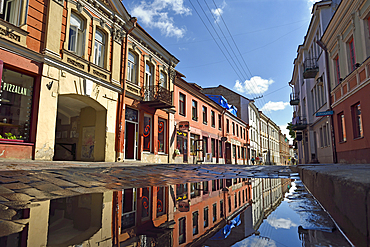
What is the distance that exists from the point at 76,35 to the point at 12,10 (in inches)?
104

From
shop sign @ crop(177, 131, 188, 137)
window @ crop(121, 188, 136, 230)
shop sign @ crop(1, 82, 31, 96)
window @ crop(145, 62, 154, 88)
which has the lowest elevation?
window @ crop(121, 188, 136, 230)

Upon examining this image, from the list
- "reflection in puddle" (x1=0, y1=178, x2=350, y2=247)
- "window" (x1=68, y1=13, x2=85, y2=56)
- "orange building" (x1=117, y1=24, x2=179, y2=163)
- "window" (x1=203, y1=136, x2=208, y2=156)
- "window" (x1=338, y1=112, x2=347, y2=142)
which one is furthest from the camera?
"window" (x1=203, y1=136, x2=208, y2=156)

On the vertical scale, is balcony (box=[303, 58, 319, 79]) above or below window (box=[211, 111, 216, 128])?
above

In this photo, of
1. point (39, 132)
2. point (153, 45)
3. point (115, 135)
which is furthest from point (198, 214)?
point (153, 45)

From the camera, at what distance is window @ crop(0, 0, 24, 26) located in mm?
8141

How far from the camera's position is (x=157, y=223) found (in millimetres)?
1889

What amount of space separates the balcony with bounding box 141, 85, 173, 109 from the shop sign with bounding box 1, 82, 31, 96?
652 centimetres

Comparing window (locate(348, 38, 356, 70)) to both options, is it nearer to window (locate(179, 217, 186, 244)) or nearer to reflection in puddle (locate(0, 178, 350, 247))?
reflection in puddle (locate(0, 178, 350, 247))

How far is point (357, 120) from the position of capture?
1180 cm

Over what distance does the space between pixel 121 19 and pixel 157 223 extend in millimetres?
13355

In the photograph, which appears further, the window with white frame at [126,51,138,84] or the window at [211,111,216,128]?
the window at [211,111,216,128]

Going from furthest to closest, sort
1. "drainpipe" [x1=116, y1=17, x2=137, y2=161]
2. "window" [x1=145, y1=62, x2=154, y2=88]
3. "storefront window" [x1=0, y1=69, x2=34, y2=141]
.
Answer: "window" [x1=145, y1=62, x2=154, y2=88]
"drainpipe" [x1=116, y1=17, x2=137, y2=161]
"storefront window" [x1=0, y1=69, x2=34, y2=141]

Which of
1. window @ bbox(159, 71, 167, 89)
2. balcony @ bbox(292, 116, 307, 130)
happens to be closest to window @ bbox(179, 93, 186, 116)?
window @ bbox(159, 71, 167, 89)

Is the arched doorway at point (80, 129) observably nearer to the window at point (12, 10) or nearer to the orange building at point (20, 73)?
the orange building at point (20, 73)
